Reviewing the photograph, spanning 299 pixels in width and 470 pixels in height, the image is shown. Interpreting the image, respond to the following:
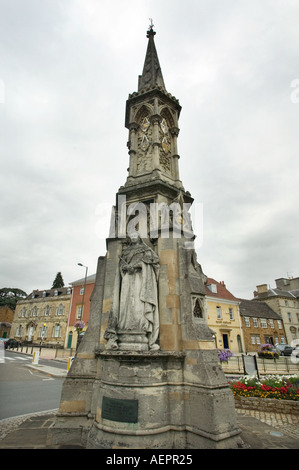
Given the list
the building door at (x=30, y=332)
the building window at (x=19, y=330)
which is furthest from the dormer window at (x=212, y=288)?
the building window at (x=19, y=330)

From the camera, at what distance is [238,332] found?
3562cm

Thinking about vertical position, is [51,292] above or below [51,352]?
above

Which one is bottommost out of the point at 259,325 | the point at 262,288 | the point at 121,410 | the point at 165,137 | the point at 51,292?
the point at 121,410

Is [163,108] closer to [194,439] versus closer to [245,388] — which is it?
[194,439]

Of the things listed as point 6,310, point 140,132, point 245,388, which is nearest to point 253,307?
point 245,388

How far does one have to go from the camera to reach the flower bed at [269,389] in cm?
801

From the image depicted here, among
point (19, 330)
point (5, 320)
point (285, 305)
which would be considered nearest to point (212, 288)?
point (285, 305)

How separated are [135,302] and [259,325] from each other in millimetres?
39968

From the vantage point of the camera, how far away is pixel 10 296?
2687 inches

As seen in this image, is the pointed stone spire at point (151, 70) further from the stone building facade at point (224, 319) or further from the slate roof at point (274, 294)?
the slate roof at point (274, 294)

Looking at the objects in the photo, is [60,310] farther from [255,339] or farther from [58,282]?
[255,339]

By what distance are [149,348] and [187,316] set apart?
3.23 feet

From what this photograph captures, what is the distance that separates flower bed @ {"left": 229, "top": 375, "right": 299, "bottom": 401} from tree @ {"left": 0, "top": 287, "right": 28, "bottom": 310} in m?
70.8

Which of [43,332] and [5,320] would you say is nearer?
[43,332]
